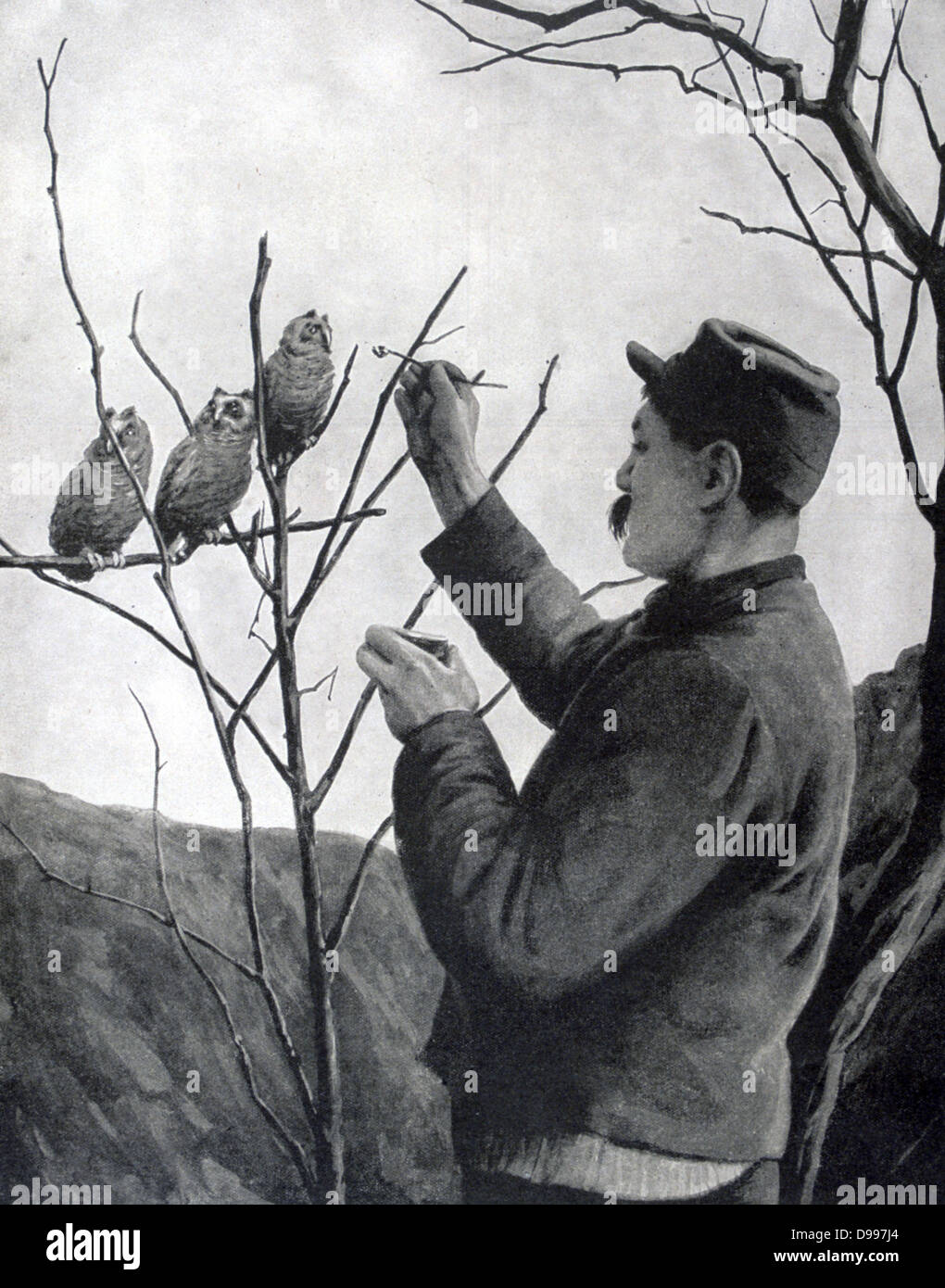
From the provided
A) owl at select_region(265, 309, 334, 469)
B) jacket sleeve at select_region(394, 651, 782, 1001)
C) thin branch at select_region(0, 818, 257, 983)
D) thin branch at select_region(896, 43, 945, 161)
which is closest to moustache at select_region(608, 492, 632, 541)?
jacket sleeve at select_region(394, 651, 782, 1001)

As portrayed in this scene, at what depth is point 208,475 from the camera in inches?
75.4

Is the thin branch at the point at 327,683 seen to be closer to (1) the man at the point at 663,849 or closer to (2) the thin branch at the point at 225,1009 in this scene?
(1) the man at the point at 663,849

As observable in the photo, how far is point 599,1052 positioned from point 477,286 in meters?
1.06

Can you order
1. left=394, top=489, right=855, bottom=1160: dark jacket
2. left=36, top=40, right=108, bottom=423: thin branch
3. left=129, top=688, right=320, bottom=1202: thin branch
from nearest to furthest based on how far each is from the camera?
1. left=394, top=489, right=855, bottom=1160: dark jacket
2. left=129, top=688, right=320, bottom=1202: thin branch
3. left=36, top=40, right=108, bottom=423: thin branch

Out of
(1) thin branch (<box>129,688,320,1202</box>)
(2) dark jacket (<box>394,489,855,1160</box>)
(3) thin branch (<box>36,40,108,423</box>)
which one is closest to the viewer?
(2) dark jacket (<box>394,489,855,1160</box>)

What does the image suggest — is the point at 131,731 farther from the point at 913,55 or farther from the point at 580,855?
the point at 913,55

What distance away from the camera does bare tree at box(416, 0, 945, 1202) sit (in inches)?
72.7

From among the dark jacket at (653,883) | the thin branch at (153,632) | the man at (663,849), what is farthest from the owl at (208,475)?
the dark jacket at (653,883)

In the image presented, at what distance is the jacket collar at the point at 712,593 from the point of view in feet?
5.94

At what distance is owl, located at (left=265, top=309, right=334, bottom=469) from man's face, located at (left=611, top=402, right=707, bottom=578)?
1.41 feet

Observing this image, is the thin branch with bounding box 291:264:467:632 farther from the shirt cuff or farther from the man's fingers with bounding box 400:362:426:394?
the shirt cuff

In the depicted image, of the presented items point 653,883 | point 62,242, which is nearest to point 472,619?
point 653,883

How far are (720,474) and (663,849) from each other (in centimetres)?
49

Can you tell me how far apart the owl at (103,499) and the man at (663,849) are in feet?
1.40
